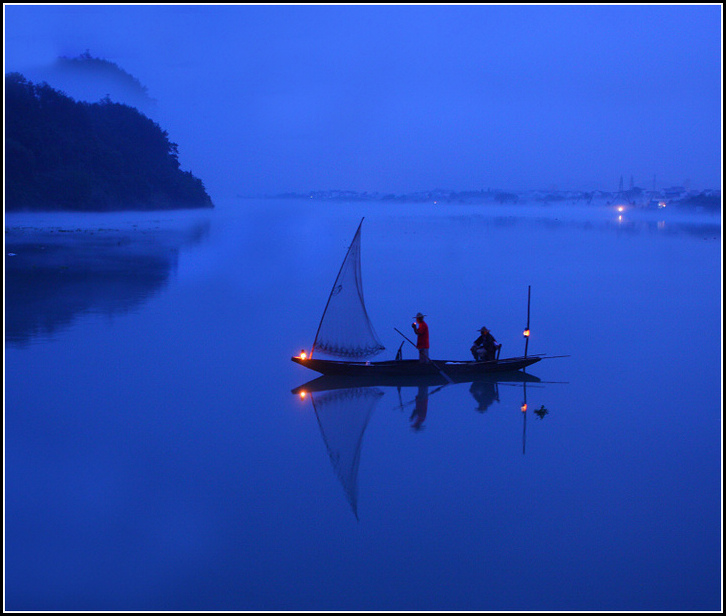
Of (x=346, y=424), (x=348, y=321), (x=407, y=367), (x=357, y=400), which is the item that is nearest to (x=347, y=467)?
(x=346, y=424)

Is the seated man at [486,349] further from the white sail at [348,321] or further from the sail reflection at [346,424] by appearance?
the sail reflection at [346,424]

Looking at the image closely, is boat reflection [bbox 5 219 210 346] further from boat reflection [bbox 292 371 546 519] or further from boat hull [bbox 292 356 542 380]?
boat reflection [bbox 292 371 546 519]

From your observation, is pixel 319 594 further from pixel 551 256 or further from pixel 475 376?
pixel 551 256

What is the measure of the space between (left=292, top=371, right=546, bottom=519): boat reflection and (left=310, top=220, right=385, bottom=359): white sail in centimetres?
87

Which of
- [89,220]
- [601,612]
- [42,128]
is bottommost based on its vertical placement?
[601,612]

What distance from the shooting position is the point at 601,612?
847 cm

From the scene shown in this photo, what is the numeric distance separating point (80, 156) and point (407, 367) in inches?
3202

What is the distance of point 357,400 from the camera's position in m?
16.4

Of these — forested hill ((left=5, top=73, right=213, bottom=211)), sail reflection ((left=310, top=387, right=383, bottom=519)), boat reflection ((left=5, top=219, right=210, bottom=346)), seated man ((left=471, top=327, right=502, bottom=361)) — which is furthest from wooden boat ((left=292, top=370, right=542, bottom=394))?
forested hill ((left=5, top=73, right=213, bottom=211))

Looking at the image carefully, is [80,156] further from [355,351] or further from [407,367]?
[407,367]

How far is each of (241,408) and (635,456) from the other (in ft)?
25.8

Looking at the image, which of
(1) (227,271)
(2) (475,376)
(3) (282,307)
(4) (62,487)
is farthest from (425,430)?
(1) (227,271)

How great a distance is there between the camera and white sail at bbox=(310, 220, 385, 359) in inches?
682

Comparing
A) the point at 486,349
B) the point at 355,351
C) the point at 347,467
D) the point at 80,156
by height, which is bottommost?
the point at 347,467
